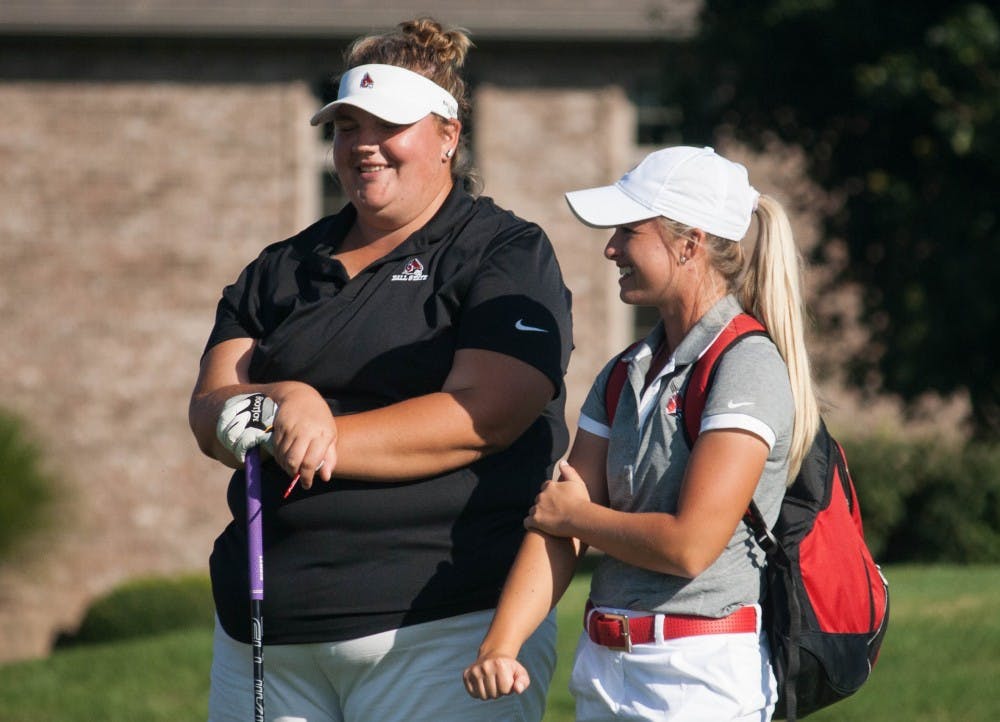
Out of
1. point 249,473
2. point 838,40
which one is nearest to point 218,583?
point 249,473

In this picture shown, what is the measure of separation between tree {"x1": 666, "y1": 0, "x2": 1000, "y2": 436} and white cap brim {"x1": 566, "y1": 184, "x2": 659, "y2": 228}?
7.29 meters

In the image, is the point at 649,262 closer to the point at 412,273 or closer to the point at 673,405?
the point at 673,405

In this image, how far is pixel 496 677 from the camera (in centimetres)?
271

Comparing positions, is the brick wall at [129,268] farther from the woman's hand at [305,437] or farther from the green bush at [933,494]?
the woman's hand at [305,437]

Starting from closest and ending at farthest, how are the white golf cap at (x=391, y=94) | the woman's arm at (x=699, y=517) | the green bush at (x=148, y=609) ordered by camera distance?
the woman's arm at (x=699, y=517), the white golf cap at (x=391, y=94), the green bush at (x=148, y=609)

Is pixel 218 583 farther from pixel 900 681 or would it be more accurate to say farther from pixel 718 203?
pixel 900 681

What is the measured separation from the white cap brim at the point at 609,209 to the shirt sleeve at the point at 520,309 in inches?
7.7

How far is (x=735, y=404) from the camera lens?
267 centimetres

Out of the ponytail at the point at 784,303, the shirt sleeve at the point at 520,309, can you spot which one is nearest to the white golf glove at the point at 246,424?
the shirt sleeve at the point at 520,309

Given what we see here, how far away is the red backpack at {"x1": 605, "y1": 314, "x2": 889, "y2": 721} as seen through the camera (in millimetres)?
2764

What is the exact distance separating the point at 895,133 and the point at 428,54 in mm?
8404

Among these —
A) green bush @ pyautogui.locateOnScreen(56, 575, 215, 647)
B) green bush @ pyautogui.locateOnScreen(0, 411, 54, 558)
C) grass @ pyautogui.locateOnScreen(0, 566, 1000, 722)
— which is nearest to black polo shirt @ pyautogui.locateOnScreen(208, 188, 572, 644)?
grass @ pyautogui.locateOnScreen(0, 566, 1000, 722)

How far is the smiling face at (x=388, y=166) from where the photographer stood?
10.3 ft

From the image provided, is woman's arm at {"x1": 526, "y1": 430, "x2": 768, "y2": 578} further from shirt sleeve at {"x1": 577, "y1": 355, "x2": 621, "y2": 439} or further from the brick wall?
the brick wall
